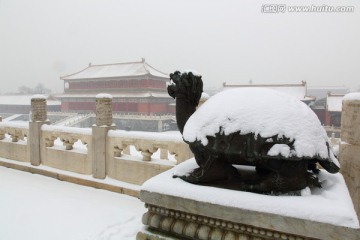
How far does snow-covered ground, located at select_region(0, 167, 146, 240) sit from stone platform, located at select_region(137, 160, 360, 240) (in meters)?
1.40

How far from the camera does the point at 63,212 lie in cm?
382

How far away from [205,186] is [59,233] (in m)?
2.23

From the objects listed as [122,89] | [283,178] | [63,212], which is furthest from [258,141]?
[122,89]

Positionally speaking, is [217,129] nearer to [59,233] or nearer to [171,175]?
[171,175]

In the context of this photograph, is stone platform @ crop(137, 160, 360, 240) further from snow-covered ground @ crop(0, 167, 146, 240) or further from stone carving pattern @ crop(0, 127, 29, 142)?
stone carving pattern @ crop(0, 127, 29, 142)

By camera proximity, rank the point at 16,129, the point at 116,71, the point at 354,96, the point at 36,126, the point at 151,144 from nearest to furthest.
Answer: the point at 354,96
the point at 151,144
the point at 36,126
the point at 16,129
the point at 116,71

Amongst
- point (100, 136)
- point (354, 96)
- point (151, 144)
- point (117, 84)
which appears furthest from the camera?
point (117, 84)

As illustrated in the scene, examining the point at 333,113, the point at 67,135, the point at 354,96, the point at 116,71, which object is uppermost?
the point at 116,71

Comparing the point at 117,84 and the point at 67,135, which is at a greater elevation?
the point at 117,84

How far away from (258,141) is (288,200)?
394 mm

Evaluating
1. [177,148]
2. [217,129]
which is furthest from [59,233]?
[217,129]

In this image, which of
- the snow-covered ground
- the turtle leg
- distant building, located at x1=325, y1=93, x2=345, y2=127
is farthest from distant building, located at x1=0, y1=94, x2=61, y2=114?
the turtle leg

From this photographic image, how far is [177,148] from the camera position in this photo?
4.04 metres

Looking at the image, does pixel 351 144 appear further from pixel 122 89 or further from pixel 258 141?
pixel 122 89
